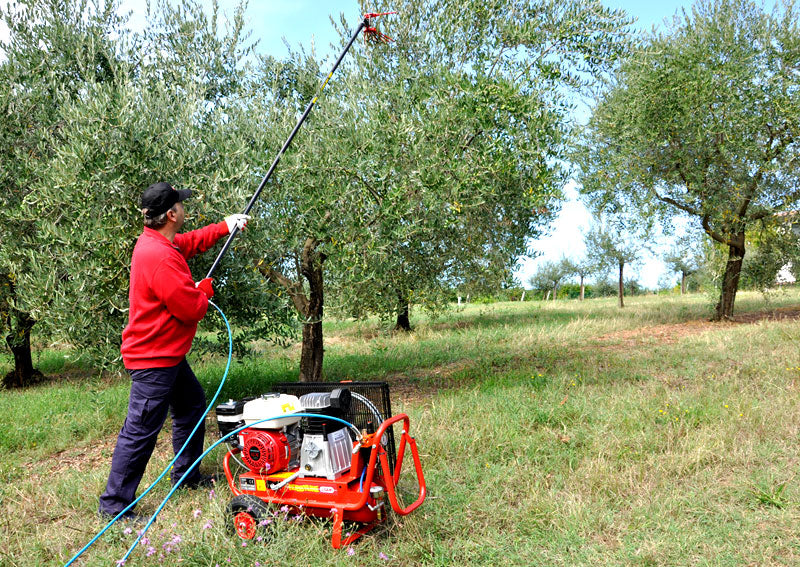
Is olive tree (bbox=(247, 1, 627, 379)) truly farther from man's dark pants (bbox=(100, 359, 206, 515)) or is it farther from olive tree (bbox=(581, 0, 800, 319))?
olive tree (bbox=(581, 0, 800, 319))

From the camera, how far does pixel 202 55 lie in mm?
8727

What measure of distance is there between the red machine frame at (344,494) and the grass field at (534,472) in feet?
0.43

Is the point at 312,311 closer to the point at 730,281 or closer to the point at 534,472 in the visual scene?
the point at 534,472

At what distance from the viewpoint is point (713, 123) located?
45.6 ft

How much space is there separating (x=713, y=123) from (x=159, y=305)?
13813 millimetres

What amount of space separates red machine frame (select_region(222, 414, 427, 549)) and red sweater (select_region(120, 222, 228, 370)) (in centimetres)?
127

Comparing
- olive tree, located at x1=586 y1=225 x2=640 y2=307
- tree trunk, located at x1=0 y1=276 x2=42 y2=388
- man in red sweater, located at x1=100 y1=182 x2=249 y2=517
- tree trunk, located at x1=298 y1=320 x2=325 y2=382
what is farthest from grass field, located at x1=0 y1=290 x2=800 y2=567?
olive tree, located at x1=586 y1=225 x2=640 y2=307

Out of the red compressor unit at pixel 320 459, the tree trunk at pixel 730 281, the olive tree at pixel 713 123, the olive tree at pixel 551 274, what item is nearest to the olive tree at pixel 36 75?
the red compressor unit at pixel 320 459

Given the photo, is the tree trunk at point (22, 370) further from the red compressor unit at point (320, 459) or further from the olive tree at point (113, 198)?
the red compressor unit at point (320, 459)

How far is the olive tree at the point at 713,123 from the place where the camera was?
1383 centimetres

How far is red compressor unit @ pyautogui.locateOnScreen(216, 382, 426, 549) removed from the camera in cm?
397

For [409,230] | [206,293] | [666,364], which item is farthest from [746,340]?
[206,293]

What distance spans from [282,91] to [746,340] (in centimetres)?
1007

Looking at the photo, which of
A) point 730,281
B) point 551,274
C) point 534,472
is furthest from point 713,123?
point 551,274
